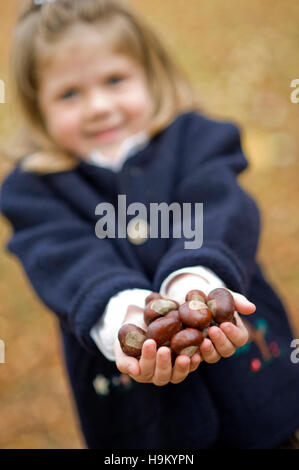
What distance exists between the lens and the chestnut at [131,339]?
1162mm

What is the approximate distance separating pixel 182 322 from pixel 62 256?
481 millimetres

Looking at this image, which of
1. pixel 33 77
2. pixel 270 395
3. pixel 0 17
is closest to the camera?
pixel 270 395

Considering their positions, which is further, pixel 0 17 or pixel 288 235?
pixel 0 17

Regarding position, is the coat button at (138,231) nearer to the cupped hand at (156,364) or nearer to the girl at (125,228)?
the girl at (125,228)

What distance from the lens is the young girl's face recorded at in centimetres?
162

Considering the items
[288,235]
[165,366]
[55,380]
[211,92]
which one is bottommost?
[55,380]

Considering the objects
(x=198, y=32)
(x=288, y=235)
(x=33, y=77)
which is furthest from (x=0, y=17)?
(x=33, y=77)

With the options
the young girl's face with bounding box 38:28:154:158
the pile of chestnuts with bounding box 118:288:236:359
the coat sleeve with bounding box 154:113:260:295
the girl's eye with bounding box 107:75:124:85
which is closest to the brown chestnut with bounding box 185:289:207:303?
the pile of chestnuts with bounding box 118:288:236:359

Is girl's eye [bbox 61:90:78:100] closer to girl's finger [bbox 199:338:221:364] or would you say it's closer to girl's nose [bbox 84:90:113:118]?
girl's nose [bbox 84:90:113:118]

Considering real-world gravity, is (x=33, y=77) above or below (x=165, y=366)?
above

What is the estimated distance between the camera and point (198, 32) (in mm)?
6324

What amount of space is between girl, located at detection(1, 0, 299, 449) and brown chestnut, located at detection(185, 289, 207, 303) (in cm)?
6

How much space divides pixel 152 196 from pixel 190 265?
1.24 ft
